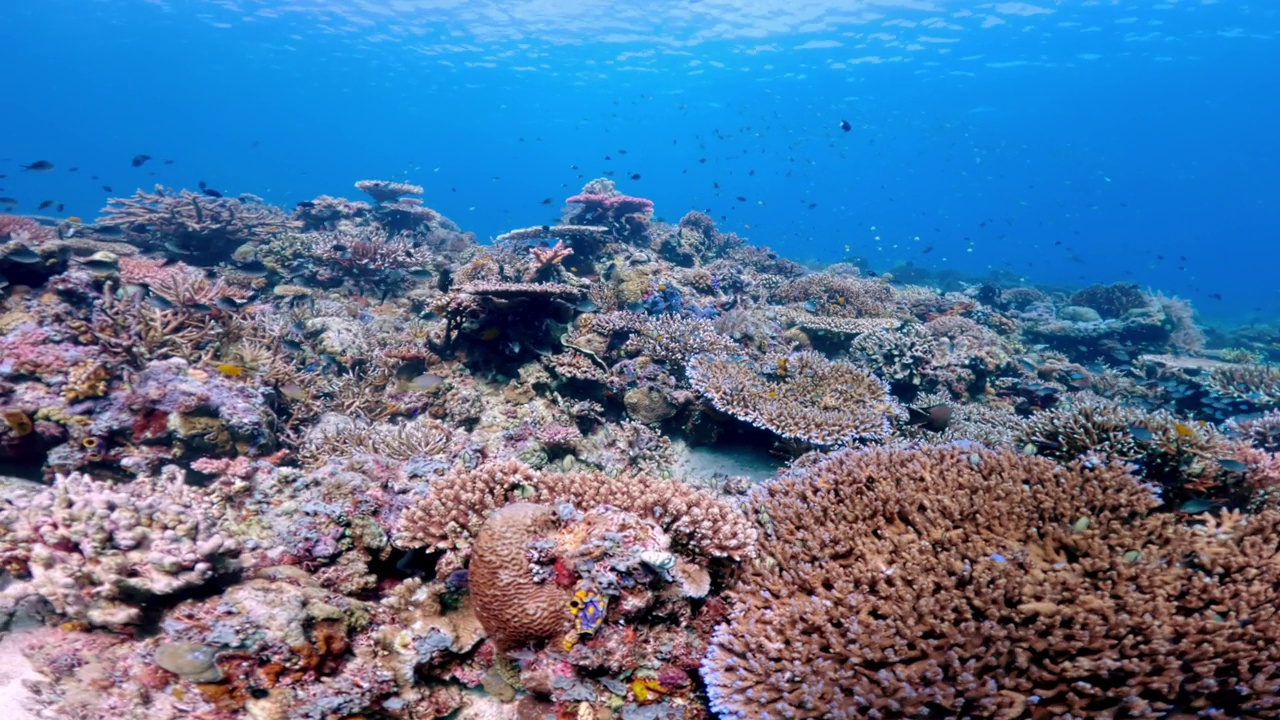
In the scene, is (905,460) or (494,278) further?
(494,278)

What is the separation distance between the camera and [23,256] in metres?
7.37

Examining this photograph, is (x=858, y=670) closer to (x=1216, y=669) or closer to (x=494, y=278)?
(x=1216, y=669)

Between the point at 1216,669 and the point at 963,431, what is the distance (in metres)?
4.97

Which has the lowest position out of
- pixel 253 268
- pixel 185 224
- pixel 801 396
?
pixel 801 396

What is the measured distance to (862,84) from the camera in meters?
64.6

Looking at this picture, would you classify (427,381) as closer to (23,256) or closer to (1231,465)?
(23,256)

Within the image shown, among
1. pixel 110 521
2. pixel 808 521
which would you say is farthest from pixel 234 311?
pixel 808 521

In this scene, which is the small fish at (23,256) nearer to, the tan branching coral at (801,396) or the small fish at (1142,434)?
the tan branching coral at (801,396)

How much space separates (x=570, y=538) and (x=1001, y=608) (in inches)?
104

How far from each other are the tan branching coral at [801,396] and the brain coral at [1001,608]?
2297 mm

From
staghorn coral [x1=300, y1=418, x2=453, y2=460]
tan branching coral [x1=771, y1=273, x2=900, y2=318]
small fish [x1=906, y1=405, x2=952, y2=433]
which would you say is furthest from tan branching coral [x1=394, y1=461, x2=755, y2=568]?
tan branching coral [x1=771, y1=273, x2=900, y2=318]

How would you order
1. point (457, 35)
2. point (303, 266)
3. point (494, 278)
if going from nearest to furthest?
point (494, 278) → point (303, 266) → point (457, 35)

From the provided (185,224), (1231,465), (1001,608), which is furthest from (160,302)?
(1231,465)

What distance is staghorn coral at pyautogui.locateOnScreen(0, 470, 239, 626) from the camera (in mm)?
3062
